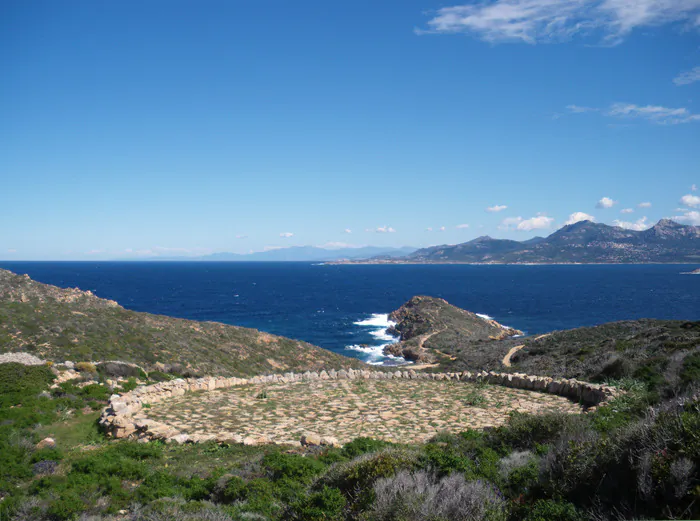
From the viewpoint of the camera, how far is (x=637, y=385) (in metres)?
13.0

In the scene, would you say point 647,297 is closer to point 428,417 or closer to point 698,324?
point 698,324

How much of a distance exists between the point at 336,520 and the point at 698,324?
90.2ft

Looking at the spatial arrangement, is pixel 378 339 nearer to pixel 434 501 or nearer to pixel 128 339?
pixel 128 339

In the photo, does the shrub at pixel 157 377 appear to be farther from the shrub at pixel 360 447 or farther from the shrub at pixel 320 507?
the shrub at pixel 320 507

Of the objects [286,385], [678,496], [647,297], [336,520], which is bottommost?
[647,297]

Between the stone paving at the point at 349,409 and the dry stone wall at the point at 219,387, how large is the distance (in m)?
0.40

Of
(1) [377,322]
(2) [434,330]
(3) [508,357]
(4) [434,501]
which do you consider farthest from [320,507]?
(1) [377,322]

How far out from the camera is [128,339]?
25.4 metres

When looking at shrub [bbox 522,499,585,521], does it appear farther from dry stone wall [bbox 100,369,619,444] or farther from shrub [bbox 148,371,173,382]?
shrub [bbox 148,371,173,382]

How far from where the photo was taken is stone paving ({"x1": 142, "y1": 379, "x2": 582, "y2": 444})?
1137 centimetres

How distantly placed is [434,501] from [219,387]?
41.4ft

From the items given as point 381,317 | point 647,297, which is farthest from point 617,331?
point 647,297

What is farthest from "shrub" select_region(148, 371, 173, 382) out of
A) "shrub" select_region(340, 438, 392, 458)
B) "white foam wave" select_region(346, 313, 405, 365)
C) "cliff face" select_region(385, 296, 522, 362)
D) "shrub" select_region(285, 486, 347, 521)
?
"cliff face" select_region(385, 296, 522, 362)

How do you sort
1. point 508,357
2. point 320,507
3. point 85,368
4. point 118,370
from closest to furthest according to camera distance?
point 320,507 < point 85,368 < point 118,370 < point 508,357
